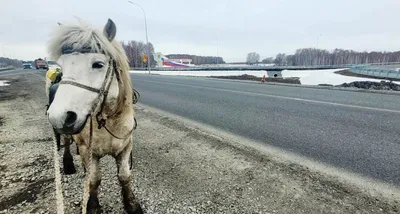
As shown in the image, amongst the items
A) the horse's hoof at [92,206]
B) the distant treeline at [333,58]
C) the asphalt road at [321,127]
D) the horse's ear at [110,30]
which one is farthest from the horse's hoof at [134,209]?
the distant treeline at [333,58]

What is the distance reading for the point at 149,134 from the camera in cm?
474

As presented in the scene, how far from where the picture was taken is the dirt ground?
2352mm

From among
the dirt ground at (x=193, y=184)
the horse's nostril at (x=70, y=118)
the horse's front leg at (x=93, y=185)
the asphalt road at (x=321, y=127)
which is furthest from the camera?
the asphalt road at (x=321, y=127)

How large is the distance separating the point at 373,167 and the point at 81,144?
403cm

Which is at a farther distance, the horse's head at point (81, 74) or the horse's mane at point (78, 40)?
the horse's mane at point (78, 40)

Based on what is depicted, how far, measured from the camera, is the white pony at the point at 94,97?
139 centimetres

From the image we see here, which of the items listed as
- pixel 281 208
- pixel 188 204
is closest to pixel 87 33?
pixel 188 204

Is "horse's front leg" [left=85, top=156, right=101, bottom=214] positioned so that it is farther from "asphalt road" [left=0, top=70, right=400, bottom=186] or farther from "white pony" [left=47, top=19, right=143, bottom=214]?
"asphalt road" [left=0, top=70, right=400, bottom=186]

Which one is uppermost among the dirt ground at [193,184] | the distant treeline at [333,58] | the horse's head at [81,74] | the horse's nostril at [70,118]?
the distant treeline at [333,58]

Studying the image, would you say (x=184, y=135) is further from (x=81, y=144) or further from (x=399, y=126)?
(x=399, y=126)

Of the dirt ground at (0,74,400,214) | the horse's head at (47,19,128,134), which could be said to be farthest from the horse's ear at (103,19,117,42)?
the dirt ground at (0,74,400,214)

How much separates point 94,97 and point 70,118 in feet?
0.71

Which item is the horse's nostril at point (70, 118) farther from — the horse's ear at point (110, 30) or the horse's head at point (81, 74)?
the horse's ear at point (110, 30)

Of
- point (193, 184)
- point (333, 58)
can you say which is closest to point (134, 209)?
point (193, 184)
